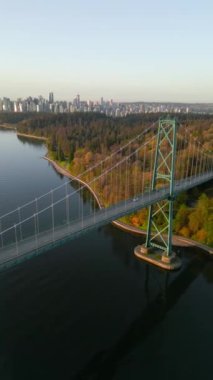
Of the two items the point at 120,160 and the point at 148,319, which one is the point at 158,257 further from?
the point at 120,160

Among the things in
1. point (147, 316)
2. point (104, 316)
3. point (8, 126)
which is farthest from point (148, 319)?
point (8, 126)

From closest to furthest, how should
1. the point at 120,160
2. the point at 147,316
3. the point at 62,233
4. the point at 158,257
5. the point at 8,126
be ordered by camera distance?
1. the point at 62,233
2. the point at 147,316
3. the point at 158,257
4. the point at 120,160
5. the point at 8,126

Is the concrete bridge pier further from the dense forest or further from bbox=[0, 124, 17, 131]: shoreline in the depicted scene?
bbox=[0, 124, 17, 131]: shoreline

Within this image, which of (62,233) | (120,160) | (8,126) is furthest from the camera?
(8,126)

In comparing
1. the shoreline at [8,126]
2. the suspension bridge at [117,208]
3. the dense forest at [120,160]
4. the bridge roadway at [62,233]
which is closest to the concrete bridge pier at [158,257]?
the suspension bridge at [117,208]

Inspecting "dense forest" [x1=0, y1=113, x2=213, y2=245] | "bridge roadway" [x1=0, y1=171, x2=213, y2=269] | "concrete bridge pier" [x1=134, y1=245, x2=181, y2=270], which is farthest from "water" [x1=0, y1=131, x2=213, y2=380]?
"bridge roadway" [x1=0, y1=171, x2=213, y2=269]

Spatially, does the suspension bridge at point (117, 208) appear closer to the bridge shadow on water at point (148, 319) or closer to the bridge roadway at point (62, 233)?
the bridge roadway at point (62, 233)
